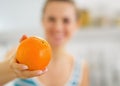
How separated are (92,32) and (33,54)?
924 millimetres

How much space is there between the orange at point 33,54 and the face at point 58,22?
0.40 meters

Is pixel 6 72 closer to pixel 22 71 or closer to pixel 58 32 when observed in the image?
pixel 22 71

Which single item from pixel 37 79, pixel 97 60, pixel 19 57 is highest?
pixel 19 57

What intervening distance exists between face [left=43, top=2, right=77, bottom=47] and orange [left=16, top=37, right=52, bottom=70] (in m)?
0.40

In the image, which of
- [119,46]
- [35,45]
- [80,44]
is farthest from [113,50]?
[35,45]

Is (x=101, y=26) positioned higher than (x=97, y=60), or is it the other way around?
(x=101, y=26)

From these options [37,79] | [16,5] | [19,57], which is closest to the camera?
[19,57]

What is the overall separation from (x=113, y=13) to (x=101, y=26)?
9cm

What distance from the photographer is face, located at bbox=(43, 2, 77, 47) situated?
0.77 meters

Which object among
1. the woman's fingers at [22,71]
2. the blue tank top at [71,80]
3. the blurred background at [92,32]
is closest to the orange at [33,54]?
the woman's fingers at [22,71]

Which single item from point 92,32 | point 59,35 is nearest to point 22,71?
point 59,35

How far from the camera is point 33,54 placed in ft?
1.16

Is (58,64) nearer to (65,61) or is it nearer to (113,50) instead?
(65,61)

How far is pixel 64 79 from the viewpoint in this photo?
76 cm
